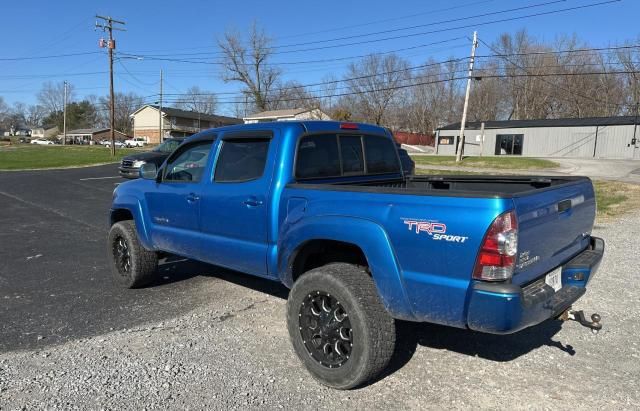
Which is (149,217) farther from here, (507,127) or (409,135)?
(409,135)

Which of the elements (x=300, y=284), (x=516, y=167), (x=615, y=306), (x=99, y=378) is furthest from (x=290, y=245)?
(x=516, y=167)

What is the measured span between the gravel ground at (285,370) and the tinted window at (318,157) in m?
1.46

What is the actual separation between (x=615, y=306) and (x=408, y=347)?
245cm

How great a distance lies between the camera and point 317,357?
3.45m

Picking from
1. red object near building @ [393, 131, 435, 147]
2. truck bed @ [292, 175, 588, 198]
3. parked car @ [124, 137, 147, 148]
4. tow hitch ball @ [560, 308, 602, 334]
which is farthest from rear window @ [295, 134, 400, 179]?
parked car @ [124, 137, 147, 148]

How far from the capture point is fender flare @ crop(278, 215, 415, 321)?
9.88 ft

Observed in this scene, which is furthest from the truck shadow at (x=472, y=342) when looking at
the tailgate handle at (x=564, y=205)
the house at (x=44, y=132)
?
the house at (x=44, y=132)

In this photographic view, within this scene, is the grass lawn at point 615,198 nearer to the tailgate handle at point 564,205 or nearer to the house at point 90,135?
the tailgate handle at point 564,205

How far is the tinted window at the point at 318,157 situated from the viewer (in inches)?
156

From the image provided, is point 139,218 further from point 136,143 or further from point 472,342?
point 136,143

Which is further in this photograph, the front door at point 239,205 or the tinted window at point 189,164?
the tinted window at point 189,164

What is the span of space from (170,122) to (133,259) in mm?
88017

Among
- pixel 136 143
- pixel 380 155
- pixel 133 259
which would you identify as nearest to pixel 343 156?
pixel 380 155

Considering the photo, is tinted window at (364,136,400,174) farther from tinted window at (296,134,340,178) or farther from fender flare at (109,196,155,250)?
fender flare at (109,196,155,250)
